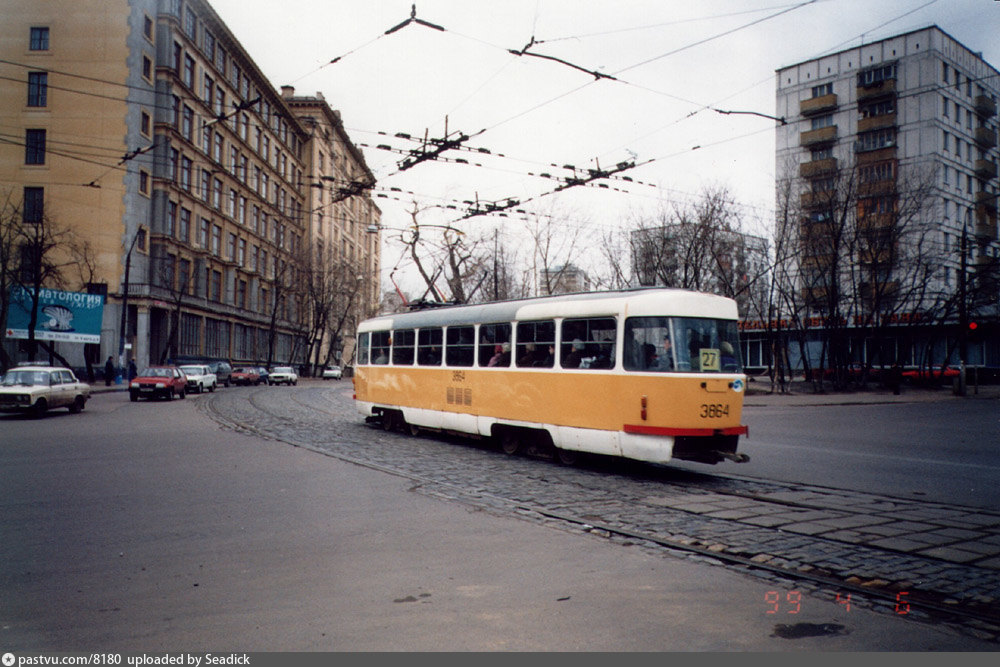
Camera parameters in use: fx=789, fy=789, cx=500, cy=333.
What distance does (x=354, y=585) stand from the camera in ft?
17.7

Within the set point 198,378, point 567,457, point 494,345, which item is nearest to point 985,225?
point 494,345

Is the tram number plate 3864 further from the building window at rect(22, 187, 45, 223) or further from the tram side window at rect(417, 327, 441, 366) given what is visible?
the building window at rect(22, 187, 45, 223)

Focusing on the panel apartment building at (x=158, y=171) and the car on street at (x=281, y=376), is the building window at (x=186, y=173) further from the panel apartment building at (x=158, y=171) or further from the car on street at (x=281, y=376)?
the car on street at (x=281, y=376)

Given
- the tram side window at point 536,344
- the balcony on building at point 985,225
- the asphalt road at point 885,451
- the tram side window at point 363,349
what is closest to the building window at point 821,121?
the balcony on building at point 985,225

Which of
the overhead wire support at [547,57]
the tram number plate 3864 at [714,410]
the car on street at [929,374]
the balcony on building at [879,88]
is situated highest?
the balcony on building at [879,88]

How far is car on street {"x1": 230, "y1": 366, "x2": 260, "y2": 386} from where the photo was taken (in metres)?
52.1

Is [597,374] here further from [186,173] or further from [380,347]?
[186,173]

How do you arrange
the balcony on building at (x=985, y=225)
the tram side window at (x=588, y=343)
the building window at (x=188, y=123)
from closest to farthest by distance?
the tram side window at (x=588, y=343), the balcony on building at (x=985, y=225), the building window at (x=188, y=123)

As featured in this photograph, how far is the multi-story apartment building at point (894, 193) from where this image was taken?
37031 mm

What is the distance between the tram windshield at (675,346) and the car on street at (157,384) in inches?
999

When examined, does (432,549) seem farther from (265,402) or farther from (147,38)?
(147,38)

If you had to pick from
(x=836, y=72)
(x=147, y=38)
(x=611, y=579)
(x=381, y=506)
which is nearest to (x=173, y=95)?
(x=147, y=38)

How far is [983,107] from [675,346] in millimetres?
49006

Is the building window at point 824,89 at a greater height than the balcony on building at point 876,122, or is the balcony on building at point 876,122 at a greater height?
the building window at point 824,89
